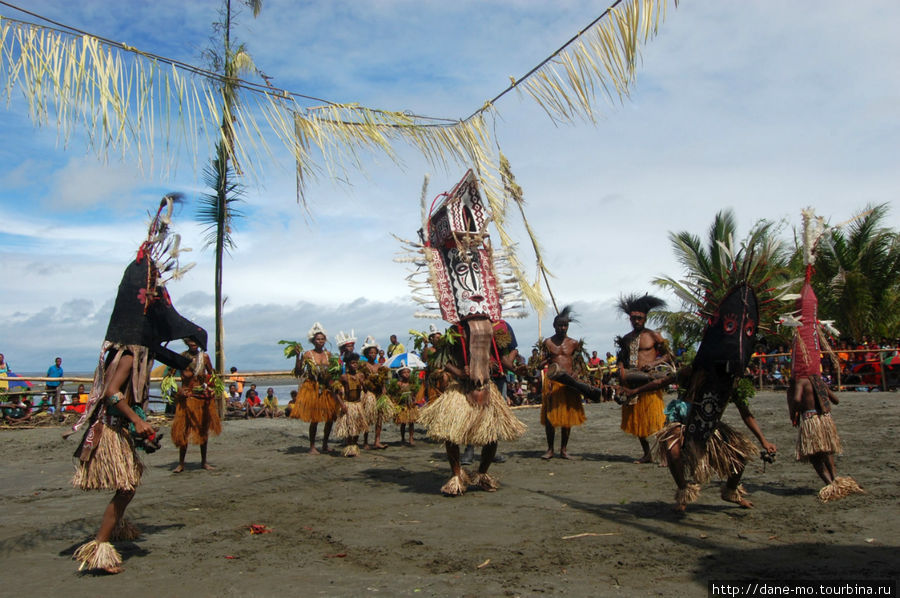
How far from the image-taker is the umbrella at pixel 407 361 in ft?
37.9

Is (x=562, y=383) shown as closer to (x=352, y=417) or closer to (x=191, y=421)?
(x=352, y=417)

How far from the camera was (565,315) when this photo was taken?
27.7 feet

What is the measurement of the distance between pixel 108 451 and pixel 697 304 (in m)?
4.27

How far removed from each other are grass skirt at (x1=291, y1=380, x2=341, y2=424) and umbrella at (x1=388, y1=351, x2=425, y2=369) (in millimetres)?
2170

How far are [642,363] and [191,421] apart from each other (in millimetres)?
5346

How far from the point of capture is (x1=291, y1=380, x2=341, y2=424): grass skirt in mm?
9414

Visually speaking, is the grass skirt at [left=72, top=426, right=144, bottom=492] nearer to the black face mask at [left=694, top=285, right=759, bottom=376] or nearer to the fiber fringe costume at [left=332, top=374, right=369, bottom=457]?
the black face mask at [left=694, top=285, right=759, bottom=376]

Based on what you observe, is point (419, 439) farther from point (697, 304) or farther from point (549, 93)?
point (549, 93)

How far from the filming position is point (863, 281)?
1867 centimetres

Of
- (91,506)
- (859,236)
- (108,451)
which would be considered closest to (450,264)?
(108,451)

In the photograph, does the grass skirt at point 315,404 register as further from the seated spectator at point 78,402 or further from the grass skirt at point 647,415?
the seated spectator at point 78,402

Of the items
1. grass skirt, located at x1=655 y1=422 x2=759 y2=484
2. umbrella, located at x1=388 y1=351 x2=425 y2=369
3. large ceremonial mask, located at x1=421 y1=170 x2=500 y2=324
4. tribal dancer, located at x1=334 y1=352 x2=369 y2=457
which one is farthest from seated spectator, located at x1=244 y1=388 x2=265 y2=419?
grass skirt, located at x1=655 y1=422 x2=759 y2=484

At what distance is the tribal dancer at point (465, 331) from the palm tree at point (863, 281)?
15.3 metres

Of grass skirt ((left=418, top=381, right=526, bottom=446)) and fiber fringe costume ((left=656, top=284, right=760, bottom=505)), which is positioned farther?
grass skirt ((left=418, top=381, right=526, bottom=446))
